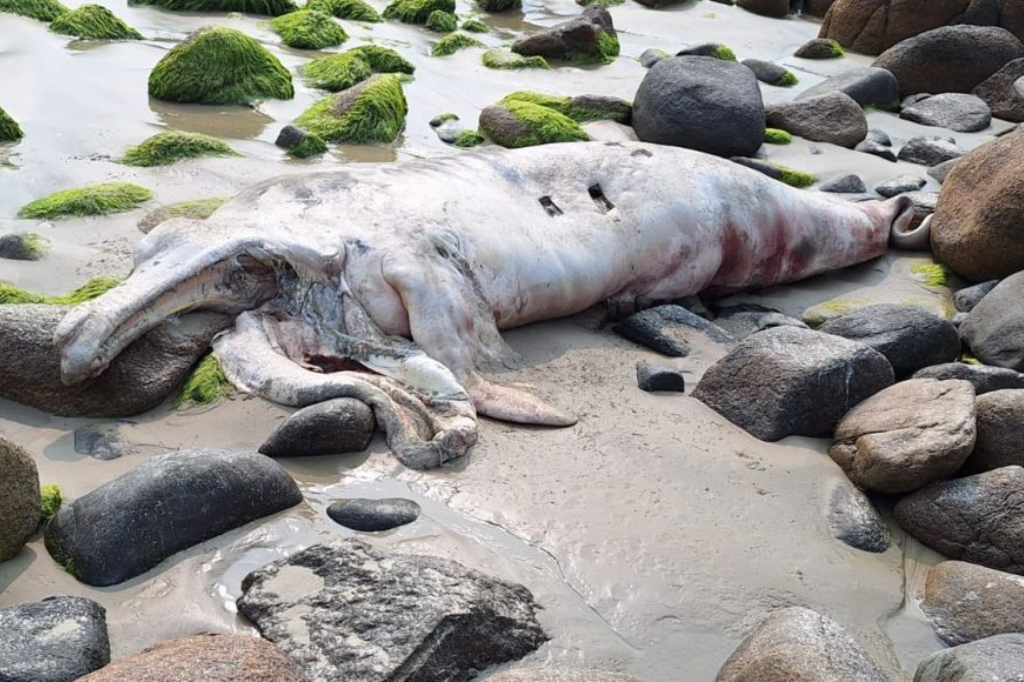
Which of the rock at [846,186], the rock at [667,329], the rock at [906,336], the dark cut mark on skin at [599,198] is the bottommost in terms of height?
the rock at [846,186]

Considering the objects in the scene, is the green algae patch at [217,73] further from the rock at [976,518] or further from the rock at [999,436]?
the rock at [976,518]

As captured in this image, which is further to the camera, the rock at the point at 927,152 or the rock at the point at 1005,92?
the rock at the point at 1005,92

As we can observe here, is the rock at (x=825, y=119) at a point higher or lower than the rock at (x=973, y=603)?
lower

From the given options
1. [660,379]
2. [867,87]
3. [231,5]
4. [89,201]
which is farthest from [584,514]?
[231,5]

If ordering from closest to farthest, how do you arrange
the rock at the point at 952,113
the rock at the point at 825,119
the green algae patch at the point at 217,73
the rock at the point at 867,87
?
the green algae patch at the point at 217,73 < the rock at the point at 825,119 < the rock at the point at 952,113 < the rock at the point at 867,87

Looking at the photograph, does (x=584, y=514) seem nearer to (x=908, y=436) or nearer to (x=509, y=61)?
(x=908, y=436)

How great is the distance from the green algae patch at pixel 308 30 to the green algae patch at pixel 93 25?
1.51 metres

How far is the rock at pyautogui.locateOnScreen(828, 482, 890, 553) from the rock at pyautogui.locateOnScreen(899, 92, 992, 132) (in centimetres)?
716

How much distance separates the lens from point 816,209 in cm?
743

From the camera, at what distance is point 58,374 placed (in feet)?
16.1

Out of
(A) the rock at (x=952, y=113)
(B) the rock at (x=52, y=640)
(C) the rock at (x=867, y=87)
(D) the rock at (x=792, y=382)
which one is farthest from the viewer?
(C) the rock at (x=867, y=87)

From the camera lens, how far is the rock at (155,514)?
12.6 ft

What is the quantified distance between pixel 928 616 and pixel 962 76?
9031 mm

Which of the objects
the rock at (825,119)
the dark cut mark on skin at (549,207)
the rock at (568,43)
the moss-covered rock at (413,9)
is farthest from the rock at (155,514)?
the moss-covered rock at (413,9)
